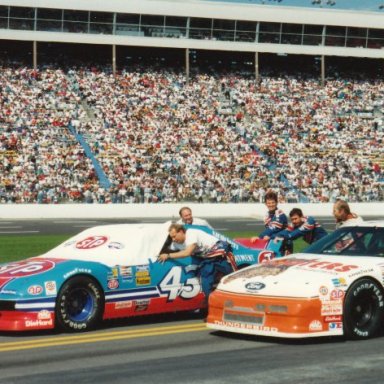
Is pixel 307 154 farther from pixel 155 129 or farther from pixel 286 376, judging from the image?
pixel 286 376

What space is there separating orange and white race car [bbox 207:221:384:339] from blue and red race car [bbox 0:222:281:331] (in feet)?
3.92

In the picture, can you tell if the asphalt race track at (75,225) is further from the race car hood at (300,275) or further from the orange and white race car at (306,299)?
the orange and white race car at (306,299)

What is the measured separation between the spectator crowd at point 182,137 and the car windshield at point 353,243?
2560 centimetres

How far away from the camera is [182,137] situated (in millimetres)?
41562

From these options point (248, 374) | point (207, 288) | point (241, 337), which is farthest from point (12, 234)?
point (248, 374)

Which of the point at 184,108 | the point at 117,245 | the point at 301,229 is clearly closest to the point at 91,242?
the point at 117,245

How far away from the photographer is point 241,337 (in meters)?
8.95

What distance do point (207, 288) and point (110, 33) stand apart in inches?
1626

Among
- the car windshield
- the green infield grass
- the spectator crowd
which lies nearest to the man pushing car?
the car windshield

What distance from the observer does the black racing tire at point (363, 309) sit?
8516mm

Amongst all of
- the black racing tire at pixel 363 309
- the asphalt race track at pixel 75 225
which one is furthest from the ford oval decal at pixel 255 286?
the asphalt race track at pixel 75 225

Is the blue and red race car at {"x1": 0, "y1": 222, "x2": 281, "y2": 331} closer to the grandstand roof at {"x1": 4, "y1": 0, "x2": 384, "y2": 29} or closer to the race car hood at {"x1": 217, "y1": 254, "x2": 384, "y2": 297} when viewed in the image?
the race car hood at {"x1": 217, "y1": 254, "x2": 384, "y2": 297}

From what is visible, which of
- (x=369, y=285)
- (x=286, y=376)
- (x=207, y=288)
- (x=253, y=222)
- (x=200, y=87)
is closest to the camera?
(x=286, y=376)

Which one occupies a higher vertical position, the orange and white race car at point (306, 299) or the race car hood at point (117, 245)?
the race car hood at point (117, 245)
